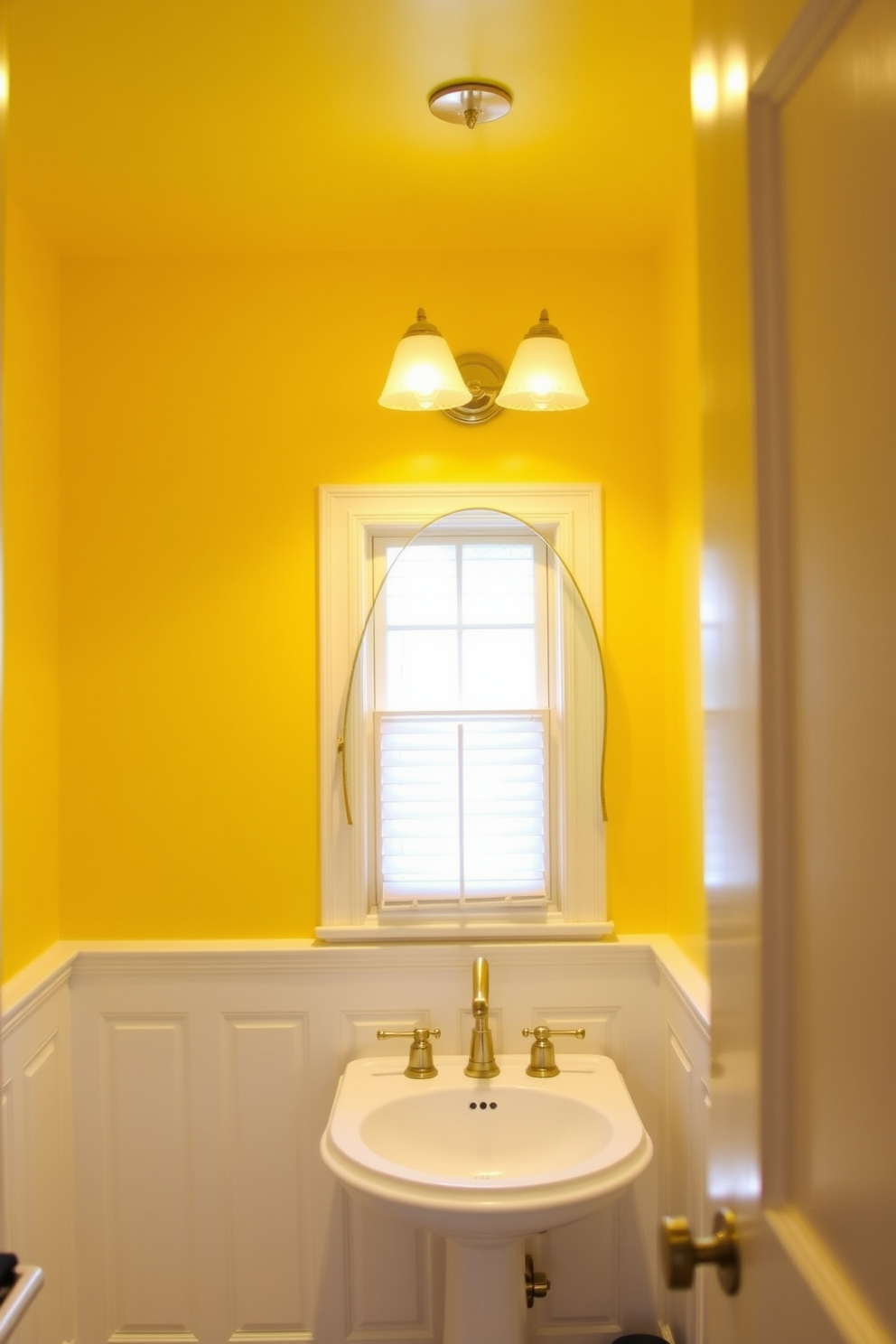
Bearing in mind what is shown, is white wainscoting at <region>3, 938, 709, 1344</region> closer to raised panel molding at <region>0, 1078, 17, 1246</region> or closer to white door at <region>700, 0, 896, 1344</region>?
raised panel molding at <region>0, 1078, 17, 1246</region>

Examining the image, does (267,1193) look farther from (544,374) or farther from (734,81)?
(734,81)

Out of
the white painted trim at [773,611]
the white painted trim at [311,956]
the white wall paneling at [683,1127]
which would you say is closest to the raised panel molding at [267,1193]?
the white painted trim at [311,956]

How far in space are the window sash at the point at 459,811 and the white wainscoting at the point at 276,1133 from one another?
14 cm

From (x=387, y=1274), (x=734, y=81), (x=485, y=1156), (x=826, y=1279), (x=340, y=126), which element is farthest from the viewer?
(x=387, y=1274)

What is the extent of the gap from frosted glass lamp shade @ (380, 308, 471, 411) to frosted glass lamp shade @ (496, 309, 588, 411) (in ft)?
0.34

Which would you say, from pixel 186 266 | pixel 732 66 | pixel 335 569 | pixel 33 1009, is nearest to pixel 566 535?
pixel 335 569

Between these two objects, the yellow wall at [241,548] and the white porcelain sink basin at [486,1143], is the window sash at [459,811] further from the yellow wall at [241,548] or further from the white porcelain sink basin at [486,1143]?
the white porcelain sink basin at [486,1143]

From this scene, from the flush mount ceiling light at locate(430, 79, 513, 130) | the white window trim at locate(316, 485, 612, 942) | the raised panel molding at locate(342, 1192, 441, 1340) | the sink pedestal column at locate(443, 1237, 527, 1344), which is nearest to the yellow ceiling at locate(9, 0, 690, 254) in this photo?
the flush mount ceiling light at locate(430, 79, 513, 130)

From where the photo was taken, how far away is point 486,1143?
7.12 feet

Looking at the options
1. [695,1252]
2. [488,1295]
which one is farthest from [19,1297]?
[488,1295]

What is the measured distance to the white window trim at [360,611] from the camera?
2424 millimetres

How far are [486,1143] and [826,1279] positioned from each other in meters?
1.62

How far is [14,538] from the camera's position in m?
2.16

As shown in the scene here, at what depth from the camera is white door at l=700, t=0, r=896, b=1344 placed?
0.60 metres
